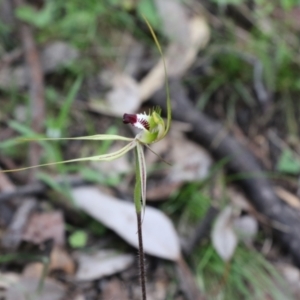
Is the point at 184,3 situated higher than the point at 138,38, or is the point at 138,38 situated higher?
the point at 184,3

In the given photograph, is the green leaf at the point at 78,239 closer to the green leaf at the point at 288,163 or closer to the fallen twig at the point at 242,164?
the fallen twig at the point at 242,164

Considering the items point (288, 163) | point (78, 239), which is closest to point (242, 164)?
point (288, 163)

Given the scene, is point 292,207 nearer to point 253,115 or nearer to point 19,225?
point 253,115

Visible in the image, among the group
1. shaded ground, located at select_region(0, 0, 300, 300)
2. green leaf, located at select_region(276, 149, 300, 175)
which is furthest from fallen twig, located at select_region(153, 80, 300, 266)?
green leaf, located at select_region(276, 149, 300, 175)

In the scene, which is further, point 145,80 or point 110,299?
point 145,80

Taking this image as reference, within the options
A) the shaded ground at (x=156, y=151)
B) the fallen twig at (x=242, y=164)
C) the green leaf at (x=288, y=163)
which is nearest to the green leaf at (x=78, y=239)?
the shaded ground at (x=156, y=151)

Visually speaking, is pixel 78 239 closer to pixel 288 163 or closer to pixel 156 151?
pixel 156 151

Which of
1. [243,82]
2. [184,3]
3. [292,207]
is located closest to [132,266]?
[292,207]
